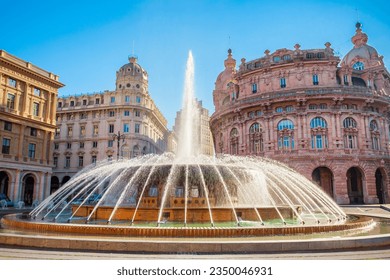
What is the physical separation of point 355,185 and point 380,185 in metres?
3.38

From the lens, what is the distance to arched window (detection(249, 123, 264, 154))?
4062 centimetres

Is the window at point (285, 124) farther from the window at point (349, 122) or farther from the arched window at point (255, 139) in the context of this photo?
the window at point (349, 122)

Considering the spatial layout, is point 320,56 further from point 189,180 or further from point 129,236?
point 129,236

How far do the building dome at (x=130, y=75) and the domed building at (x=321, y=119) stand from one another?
65.8 feet

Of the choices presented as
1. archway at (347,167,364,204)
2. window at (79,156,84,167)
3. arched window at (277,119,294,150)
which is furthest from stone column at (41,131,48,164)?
archway at (347,167,364,204)

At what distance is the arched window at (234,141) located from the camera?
43997 millimetres

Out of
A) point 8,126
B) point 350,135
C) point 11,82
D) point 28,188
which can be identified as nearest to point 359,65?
point 350,135

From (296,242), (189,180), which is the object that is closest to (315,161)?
(189,180)

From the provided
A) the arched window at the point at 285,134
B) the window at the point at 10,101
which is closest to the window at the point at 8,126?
the window at the point at 10,101

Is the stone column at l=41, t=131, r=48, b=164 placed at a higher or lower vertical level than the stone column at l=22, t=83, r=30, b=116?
lower

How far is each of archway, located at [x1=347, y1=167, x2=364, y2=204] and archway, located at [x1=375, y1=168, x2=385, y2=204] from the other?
2789 millimetres

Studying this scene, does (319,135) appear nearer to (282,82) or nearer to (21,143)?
(282,82)

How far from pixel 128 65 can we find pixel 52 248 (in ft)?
173

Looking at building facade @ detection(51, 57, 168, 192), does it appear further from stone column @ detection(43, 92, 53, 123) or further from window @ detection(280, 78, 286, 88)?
window @ detection(280, 78, 286, 88)
